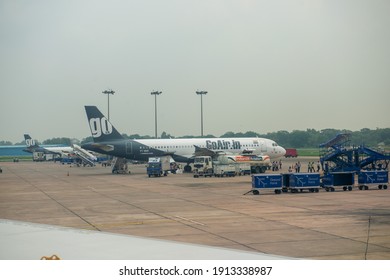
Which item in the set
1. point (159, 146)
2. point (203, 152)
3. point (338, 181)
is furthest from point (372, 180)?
point (159, 146)

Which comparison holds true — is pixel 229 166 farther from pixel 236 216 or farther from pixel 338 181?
pixel 236 216

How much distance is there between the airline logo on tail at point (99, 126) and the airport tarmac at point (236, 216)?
29.4 m

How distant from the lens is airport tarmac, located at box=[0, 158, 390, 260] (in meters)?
20.0

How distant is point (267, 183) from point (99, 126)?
1553 inches

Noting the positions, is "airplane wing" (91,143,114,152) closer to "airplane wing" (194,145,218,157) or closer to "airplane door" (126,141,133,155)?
"airplane door" (126,141,133,155)

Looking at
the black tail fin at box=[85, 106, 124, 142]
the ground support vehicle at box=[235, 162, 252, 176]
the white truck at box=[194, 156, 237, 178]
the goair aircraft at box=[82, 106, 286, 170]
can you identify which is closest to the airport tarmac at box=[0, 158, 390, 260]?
the white truck at box=[194, 156, 237, 178]

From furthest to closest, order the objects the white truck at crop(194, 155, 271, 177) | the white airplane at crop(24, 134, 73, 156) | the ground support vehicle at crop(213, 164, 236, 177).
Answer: the white airplane at crop(24, 134, 73, 156) < the white truck at crop(194, 155, 271, 177) < the ground support vehicle at crop(213, 164, 236, 177)

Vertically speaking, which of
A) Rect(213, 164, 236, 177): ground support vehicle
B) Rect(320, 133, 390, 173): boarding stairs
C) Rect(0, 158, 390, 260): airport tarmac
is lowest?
Rect(0, 158, 390, 260): airport tarmac

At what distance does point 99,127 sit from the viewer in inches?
2990

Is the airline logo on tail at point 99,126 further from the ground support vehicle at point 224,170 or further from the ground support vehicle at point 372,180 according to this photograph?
the ground support vehicle at point 372,180

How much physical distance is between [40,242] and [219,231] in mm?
14417

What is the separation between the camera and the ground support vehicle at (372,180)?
44312 mm

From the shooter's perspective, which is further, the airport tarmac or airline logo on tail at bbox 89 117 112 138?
airline logo on tail at bbox 89 117 112 138
